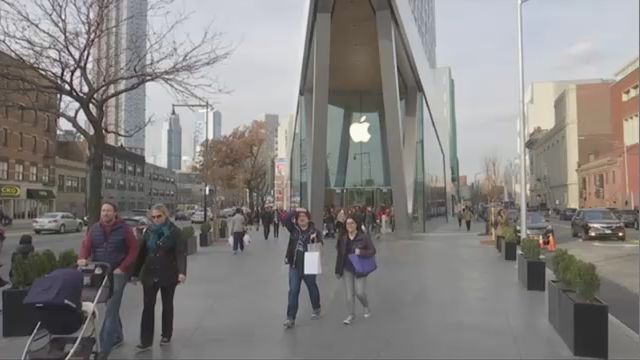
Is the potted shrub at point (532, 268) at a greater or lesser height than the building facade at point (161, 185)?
lesser

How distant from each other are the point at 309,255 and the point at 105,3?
8804 millimetres

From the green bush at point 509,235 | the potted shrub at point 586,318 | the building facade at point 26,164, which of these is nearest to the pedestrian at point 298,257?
the potted shrub at point 586,318

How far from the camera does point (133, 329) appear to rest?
9047mm

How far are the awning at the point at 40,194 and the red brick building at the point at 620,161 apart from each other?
62.5m

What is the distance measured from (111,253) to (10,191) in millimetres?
59629

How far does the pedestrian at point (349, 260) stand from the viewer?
31.1ft

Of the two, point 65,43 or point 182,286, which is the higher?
point 65,43

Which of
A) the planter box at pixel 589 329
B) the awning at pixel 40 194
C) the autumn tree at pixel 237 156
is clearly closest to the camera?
the planter box at pixel 589 329

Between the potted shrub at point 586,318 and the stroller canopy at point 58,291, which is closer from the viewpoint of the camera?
the stroller canopy at point 58,291

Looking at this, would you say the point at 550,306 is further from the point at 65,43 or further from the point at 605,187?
the point at 605,187

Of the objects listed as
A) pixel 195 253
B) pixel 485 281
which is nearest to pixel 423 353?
pixel 485 281

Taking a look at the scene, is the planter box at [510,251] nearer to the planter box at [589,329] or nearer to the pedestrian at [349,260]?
the pedestrian at [349,260]

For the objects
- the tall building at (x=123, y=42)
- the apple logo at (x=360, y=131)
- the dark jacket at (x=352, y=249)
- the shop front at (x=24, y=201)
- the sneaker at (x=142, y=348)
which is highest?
the apple logo at (x=360, y=131)

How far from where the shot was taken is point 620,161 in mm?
81125
